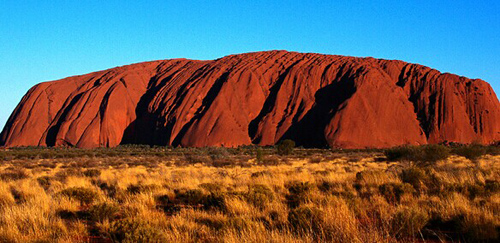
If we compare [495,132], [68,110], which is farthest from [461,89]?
[68,110]

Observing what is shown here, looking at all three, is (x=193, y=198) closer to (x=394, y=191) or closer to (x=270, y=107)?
(x=394, y=191)

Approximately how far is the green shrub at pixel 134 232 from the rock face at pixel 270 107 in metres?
50.4

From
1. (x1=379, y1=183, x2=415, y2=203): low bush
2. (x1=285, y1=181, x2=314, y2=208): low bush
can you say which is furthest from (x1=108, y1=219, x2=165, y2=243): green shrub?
(x1=379, y1=183, x2=415, y2=203): low bush

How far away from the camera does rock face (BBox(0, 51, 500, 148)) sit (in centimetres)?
5841

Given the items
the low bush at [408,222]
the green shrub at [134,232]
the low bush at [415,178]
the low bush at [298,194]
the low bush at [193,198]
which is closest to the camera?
the green shrub at [134,232]

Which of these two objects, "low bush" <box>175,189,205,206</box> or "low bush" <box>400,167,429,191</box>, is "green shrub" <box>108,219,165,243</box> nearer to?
"low bush" <box>175,189,205,206</box>

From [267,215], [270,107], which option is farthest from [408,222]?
[270,107]

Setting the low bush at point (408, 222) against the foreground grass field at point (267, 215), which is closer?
the foreground grass field at point (267, 215)

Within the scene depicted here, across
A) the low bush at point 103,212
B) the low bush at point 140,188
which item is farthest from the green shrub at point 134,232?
the low bush at point 140,188

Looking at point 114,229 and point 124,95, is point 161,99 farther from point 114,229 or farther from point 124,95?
point 114,229

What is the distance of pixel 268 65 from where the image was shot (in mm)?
72250

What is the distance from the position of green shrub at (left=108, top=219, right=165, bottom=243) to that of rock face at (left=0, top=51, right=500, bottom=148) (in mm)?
50434

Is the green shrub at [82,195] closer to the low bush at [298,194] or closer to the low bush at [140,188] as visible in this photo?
the low bush at [140,188]

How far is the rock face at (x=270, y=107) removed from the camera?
192 ft
